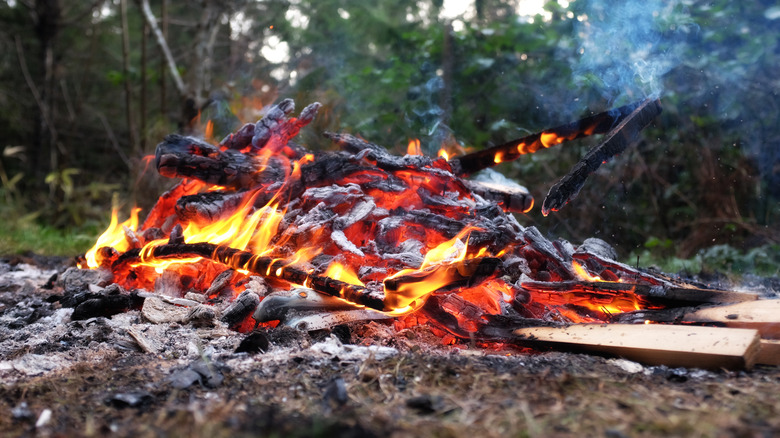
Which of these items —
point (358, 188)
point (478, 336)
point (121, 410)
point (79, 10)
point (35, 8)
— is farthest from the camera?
point (79, 10)

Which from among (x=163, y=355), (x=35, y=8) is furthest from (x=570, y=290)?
(x=35, y=8)

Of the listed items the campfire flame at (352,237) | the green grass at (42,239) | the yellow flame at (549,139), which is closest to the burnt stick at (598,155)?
the campfire flame at (352,237)

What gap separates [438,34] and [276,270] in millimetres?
5478

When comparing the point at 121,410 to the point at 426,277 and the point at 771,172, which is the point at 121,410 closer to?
the point at 426,277

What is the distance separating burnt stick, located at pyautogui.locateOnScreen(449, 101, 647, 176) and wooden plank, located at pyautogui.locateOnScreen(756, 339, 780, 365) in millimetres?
1853

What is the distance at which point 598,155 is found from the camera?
327 cm

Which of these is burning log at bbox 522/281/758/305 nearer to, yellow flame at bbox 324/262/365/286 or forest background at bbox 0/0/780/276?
yellow flame at bbox 324/262/365/286

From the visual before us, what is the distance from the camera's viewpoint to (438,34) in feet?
24.5

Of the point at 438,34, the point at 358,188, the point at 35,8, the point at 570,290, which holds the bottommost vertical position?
the point at 570,290

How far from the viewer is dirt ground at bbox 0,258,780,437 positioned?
1.43 m

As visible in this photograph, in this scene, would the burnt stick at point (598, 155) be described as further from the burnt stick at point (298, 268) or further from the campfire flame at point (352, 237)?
the burnt stick at point (298, 268)

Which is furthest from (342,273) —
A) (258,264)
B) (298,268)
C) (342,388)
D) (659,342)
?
(659,342)

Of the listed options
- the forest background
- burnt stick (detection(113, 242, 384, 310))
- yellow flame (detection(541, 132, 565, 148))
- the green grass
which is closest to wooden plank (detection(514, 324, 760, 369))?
burnt stick (detection(113, 242, 384, 310))

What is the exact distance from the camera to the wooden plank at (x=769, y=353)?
2113 mm
